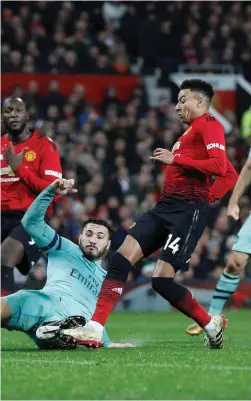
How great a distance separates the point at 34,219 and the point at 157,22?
1481 cm

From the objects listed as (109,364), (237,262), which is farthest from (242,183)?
(109,364)

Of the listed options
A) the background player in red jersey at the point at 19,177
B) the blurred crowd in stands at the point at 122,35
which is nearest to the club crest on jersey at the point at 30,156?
the background player in red jersey at the point at 19,177

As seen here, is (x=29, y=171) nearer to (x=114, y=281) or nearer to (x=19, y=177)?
(x=19, y=177)

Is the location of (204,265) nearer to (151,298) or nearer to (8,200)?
(151,298)

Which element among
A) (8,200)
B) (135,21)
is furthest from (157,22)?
(8,200)

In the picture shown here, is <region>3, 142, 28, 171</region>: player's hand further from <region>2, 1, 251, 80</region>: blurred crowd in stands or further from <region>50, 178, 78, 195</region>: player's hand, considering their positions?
<region>2, 1, 251, 80</region>: blurred crowd in stands

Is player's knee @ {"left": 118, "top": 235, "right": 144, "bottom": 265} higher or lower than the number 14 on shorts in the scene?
lower

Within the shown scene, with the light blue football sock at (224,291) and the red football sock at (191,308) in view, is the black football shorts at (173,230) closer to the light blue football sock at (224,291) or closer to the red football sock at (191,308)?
the red football sock at (191,308)

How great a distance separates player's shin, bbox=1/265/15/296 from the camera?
1019cm

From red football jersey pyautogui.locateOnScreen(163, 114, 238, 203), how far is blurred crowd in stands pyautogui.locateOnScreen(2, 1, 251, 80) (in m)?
11.6

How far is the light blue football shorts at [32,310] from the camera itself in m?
7.90

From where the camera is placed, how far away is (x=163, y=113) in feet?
68.4

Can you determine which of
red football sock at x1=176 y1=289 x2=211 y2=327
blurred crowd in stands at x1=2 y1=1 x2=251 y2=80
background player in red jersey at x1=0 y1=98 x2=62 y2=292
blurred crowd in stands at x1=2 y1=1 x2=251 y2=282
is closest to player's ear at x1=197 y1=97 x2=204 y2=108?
red football sock at x1=176 y1=289 x2=211 y2=327

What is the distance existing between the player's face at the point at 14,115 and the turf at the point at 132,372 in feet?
6.94
